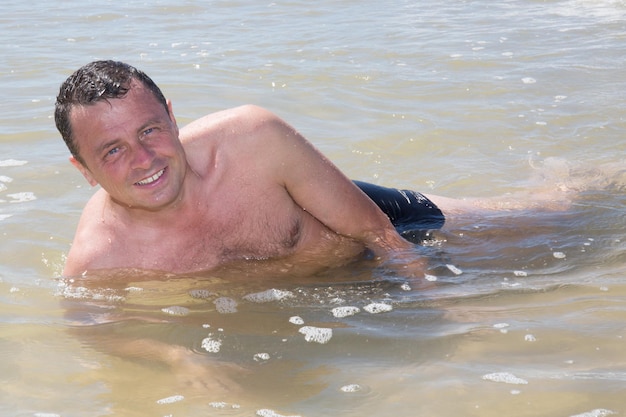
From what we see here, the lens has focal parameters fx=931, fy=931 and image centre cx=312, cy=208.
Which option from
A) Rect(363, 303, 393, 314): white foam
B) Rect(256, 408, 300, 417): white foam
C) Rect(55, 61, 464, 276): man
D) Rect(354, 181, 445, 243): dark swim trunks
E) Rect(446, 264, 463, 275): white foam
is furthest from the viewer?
Rect(354, 181, 445, 243): dark swim trunks

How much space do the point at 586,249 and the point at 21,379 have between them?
2.66 m

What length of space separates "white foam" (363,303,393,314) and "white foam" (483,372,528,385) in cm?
77

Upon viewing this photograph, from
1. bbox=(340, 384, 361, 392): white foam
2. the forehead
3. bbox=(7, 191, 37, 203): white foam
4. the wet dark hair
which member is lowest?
bbox=(340, 384, 361, 392): white foam

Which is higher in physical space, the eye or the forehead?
the forehead

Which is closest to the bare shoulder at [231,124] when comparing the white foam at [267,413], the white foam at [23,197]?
the white foam at [267,413]

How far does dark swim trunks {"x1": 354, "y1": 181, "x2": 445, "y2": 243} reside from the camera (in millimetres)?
4754

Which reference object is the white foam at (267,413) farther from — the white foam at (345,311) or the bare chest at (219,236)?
the bare chest at (219,236)

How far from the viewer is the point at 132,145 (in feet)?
12.5

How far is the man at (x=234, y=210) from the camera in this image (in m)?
4.12

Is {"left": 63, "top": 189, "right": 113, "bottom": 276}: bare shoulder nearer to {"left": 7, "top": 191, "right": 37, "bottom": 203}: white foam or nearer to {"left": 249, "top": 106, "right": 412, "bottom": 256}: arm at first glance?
{"left": 249, "top": 106, "right": 412, "bottom": 256}: arm

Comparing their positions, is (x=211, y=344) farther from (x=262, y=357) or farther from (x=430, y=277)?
(x=430, y=277)

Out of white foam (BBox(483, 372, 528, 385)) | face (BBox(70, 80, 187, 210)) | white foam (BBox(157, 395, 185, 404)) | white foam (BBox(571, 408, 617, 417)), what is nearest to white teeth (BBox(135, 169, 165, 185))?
face (BBox(70, 80, 187, 210))

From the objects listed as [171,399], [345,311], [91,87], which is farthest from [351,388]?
[91,87]

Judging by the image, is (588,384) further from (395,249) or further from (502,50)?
(502,50)
